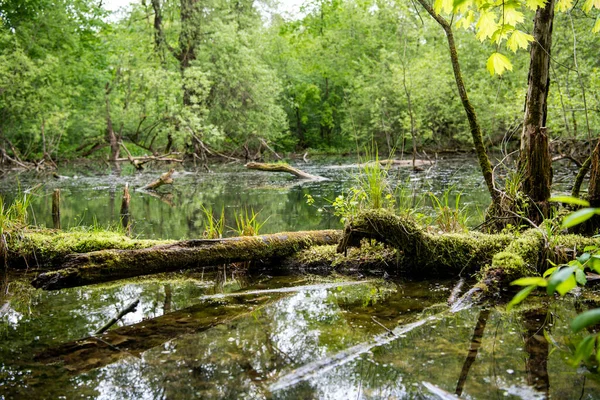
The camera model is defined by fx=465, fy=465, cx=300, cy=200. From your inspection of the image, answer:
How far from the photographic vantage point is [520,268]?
4.14 m

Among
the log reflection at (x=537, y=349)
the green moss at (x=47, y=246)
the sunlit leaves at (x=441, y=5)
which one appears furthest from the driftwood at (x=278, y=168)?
the sunlit leaves at (x=441, y=5)

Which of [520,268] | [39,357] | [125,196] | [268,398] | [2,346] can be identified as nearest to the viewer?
[268,398]

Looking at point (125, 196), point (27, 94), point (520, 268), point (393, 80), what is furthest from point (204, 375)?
point (393, 80)

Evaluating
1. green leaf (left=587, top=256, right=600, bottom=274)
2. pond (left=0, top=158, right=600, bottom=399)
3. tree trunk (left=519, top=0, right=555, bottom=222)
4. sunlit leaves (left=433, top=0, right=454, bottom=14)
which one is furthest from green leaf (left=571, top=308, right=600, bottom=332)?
tree trunk (left=519, top=0, right=555, bottom=222)

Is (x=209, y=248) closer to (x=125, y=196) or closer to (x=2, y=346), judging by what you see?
(x=2, y=346)

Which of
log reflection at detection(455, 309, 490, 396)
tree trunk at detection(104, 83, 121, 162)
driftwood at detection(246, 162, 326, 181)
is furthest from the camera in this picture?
tree trunk at detection(104, 83, 121, 162)

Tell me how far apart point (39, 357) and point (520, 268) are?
3826mm

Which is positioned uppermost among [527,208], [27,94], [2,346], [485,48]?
[485,48]

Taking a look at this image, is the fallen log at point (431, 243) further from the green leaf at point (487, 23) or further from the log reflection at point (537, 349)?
the green leaf at point (487, 23)

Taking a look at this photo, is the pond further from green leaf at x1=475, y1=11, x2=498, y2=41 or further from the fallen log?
green leaf at x1=475, y1=11, x2=498, y2=41

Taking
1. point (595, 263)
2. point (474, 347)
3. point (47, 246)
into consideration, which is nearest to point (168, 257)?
point (47, 246)

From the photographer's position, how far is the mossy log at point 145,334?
9.54ft

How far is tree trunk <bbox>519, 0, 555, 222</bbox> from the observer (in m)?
5.29

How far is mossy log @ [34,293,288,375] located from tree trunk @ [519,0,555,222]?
3.20 meters
